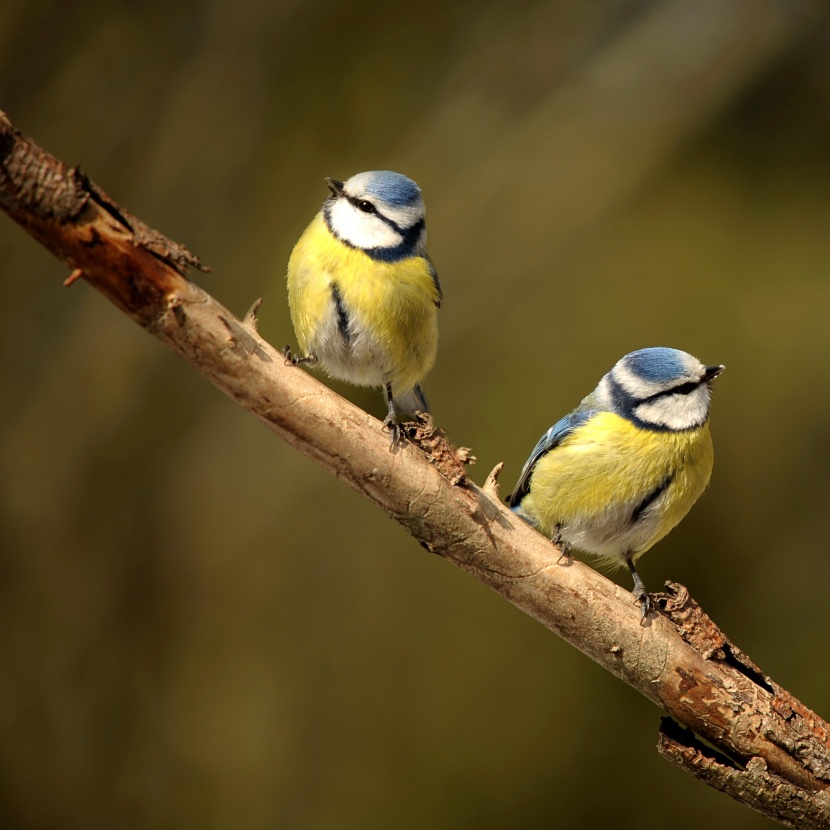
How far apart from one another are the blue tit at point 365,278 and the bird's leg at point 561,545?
1.50 ft

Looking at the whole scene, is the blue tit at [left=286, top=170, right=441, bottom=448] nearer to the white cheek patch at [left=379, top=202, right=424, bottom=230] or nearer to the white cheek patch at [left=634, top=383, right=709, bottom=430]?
the white cheek patch at [left=379, top=202, right=424, bottom=230]

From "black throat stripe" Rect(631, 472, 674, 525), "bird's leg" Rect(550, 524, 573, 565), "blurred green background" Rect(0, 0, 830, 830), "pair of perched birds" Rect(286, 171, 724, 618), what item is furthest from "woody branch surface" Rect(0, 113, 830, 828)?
"blurred green background" Rect(0, 0, 830, 830)

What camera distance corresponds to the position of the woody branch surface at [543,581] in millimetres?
1497

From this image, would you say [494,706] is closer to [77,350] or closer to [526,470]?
[526,470]

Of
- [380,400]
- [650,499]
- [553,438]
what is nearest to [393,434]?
[553,438]

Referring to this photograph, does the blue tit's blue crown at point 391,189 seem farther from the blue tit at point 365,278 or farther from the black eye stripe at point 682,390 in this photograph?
the black eye stripe at point 682,390

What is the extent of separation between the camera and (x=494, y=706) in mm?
3447

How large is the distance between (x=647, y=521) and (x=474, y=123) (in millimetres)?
2527

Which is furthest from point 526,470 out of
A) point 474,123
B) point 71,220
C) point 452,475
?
→ point 474,123

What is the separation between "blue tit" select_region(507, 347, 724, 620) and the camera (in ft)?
5.97

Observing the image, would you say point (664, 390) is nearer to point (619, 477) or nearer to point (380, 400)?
point (619, 477)

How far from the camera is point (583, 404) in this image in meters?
2.04

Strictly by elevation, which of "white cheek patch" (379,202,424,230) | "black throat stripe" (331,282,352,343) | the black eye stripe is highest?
"white cheek patch" (379,202,424,230)

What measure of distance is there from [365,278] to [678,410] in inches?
28.9
